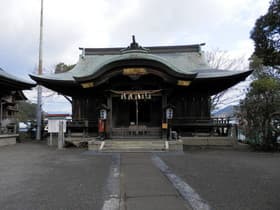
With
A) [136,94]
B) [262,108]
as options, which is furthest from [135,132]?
[262,108]

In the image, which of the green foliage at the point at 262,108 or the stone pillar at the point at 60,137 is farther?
the stone pillar at the point at 60,137

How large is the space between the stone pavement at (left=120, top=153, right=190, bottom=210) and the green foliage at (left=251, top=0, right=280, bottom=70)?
5.51m

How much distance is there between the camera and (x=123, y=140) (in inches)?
465

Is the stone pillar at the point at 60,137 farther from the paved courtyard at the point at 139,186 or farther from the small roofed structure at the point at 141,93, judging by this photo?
the paved courtyard at the point at 139,186

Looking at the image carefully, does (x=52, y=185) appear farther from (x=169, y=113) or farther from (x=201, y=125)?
(x=201, y=125)

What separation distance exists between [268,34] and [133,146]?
7.01 meters

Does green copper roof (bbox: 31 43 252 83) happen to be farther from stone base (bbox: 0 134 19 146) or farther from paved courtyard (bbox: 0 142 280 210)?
paved courtyard (bbox: 0 142 280 210)

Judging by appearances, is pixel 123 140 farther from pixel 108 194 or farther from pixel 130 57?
pixel 108 194

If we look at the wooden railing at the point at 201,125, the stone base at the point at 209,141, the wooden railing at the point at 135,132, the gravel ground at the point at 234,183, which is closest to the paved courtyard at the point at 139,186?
the gravel ground at the point at 234,183

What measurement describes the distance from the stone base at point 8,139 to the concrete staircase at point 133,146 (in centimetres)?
672

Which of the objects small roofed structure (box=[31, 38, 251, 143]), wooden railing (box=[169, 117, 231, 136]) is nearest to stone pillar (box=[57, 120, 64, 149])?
small roofed structure (box=[31, 38, 251, 143])

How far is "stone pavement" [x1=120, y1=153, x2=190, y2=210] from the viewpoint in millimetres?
3820

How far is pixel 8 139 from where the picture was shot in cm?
1444

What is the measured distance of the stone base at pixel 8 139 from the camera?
13819 millimetres
